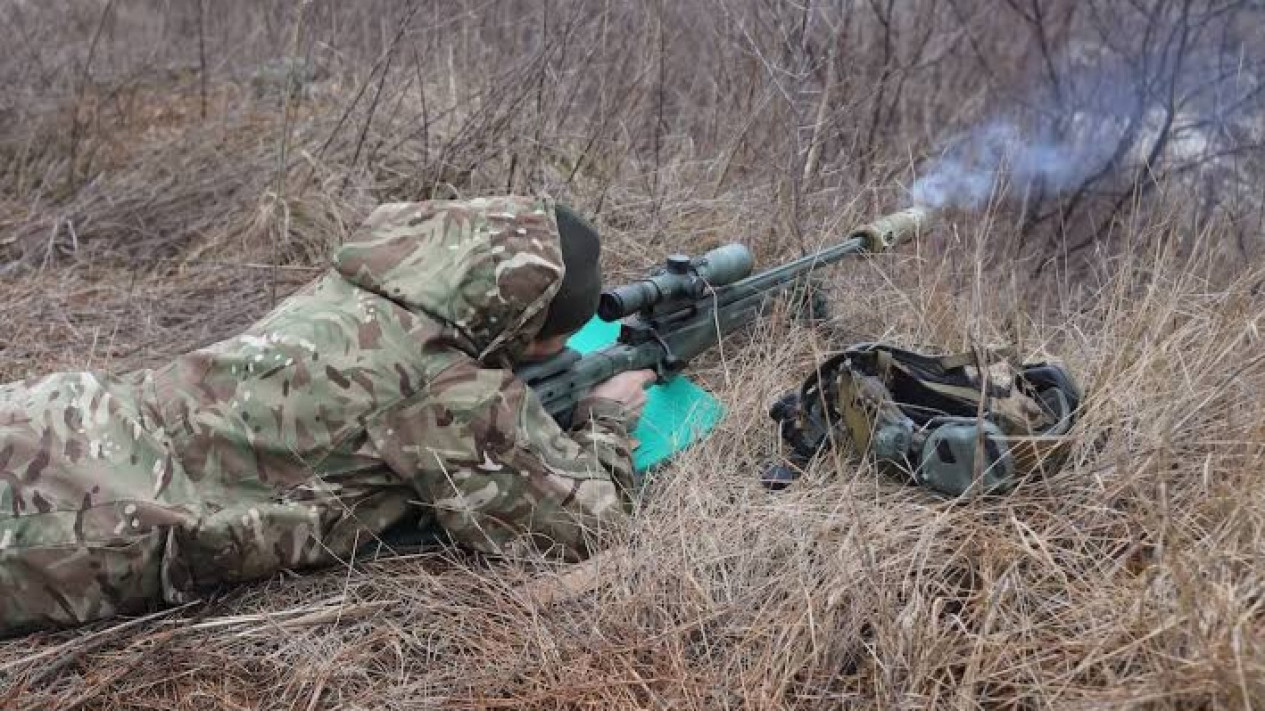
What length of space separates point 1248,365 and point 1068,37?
523 centimetres

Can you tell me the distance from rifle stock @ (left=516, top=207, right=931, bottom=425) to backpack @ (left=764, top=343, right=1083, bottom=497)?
39cm

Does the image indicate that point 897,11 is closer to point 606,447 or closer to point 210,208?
Answer: point 210,208

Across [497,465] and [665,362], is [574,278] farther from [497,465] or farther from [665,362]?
[665,362]

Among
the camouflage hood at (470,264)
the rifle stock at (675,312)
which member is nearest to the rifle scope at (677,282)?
the rifle stock at (675,312)

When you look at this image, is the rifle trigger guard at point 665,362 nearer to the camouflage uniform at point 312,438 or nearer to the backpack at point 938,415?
the backpack at point 938,415

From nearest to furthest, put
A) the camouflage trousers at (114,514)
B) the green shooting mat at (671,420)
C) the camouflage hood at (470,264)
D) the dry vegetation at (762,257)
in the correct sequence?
the dry vegetation at (762,257) → the camouflage trousers at (114,514) → the camouflage hood at (470,264) → the green shooting mat at (671,420)

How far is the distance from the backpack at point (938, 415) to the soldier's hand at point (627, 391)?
392mm

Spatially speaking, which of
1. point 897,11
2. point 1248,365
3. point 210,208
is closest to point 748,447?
point 1248,365

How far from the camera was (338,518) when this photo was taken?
2.76 m

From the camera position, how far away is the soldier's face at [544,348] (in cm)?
297

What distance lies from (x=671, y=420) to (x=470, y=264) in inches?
41.9

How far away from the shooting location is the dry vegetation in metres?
2.34

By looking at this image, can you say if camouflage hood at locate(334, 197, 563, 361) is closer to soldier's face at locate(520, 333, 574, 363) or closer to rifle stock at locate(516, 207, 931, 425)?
soldier's face at locate(520, 333, 574, 363)

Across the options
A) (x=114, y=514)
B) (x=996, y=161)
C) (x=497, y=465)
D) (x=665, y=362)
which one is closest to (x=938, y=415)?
(x=665, y=362)
